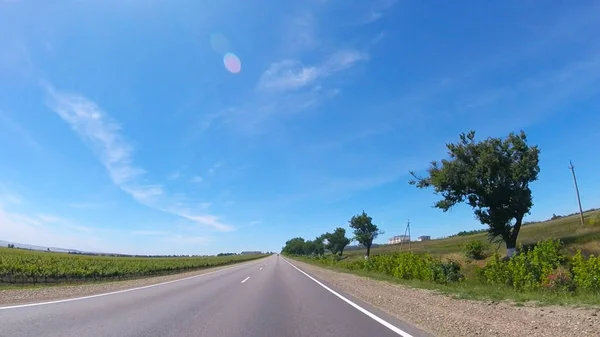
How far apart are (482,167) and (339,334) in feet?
105

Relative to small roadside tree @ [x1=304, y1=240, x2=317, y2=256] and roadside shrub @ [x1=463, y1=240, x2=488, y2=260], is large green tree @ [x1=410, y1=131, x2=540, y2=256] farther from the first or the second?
small roadside tree @ [x1=304, y1=240, x2=317, y2=256]

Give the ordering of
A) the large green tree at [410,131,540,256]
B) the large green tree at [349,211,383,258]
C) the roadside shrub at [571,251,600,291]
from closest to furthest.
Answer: the roadside shrub at [571,251,600,291] < the large green tree at [410,131,540,256] < the large green tree at [349,211,383,258]

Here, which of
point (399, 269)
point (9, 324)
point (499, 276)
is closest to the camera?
point (9, 324)

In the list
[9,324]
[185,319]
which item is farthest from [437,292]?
[9,324]

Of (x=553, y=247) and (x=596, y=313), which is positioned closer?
(x=596, y=313)

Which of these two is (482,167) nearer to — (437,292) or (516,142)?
(516,142)

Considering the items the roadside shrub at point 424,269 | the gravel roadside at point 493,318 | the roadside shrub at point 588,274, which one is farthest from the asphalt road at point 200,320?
the roadside shrub at point 424,269

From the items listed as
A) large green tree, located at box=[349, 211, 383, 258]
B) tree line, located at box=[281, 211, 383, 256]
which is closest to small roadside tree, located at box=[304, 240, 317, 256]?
tree line, located at box=[281, 211, 383, 256]

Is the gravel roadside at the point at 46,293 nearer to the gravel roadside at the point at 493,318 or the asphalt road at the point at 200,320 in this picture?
the asphalt road at the point at 200,320

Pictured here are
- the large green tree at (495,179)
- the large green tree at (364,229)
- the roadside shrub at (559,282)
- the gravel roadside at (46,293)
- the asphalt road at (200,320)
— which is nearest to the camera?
the asphalt road at (200,320)

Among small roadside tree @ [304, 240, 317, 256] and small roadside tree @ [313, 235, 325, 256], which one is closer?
small roadside tree @ [313, 235, 325, 256]

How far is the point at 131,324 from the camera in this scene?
7.40 m

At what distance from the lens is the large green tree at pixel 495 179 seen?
33.9 meters

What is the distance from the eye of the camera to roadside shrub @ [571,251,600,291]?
1212cm
